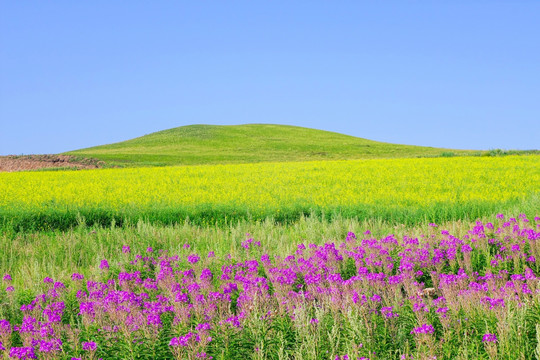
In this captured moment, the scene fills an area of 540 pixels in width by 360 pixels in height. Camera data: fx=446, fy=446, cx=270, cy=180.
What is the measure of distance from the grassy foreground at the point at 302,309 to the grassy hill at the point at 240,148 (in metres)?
40.2

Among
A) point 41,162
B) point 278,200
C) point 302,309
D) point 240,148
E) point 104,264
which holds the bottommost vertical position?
point 104,264

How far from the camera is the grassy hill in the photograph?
53.8 m

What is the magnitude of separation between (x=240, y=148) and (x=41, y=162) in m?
31.5

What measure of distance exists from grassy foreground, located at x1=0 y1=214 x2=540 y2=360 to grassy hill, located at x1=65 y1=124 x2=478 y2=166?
132 ft

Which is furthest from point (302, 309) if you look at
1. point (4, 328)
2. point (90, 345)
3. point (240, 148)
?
point (240, 148)

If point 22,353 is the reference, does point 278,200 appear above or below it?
above

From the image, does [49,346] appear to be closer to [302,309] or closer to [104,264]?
[302,309]

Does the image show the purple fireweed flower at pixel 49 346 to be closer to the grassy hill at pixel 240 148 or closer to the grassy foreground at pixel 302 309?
the grassy foreground at pixel 302 309

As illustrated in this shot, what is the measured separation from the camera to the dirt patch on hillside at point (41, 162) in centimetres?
3769

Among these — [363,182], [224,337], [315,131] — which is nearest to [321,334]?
[224,337]

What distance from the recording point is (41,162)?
39438 millimetres

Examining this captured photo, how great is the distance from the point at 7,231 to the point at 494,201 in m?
13.0

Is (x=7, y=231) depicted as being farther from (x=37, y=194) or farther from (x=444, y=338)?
(x=444, y=338)

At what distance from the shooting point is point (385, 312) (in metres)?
4.00
